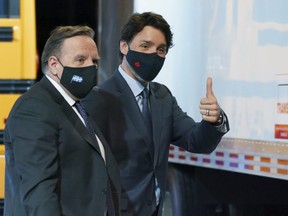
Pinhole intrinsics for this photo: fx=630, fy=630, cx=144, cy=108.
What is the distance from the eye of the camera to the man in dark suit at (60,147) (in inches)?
102

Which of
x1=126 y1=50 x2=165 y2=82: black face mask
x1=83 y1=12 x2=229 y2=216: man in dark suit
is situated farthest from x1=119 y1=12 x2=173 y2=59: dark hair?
x1=126 y1=50 x2=165 y2=82: black face mask

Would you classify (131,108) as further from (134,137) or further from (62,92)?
(62,92)

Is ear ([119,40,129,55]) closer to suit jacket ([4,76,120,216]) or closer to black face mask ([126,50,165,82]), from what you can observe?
black face mask ([126,50,165,82])

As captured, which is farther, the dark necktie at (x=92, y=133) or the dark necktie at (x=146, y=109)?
the dark necktie at (x=146, y=109)

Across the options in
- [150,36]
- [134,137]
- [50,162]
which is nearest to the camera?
[50,162]

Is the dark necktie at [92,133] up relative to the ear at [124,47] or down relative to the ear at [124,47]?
down

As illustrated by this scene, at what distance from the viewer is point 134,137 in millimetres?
3371

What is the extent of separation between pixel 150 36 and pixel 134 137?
57 centimetres

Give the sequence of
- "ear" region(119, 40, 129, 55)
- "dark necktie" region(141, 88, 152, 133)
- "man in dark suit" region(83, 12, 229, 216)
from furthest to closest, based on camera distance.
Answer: "ear" region(119, 40, 129, 55) < "dark necktie" region(141, 88, 152, 133) < "man in dark suit" region(83, 12, 229, 216)

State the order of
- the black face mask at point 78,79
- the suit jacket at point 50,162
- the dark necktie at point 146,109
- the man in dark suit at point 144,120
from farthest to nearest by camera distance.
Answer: the dark necktie at point 146,109 < the man in dark suit at point 144,120 < the black face mask at point 78,79 < the suit jacket at point 50,162

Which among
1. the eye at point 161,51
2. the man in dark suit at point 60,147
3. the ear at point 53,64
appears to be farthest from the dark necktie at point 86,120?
the eye at point 161,51

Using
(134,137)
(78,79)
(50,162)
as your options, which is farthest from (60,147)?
(134,137)

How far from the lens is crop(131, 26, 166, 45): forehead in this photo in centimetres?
349

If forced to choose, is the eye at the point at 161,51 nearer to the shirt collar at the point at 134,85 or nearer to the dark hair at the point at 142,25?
the dark hair at the point at 142,25
